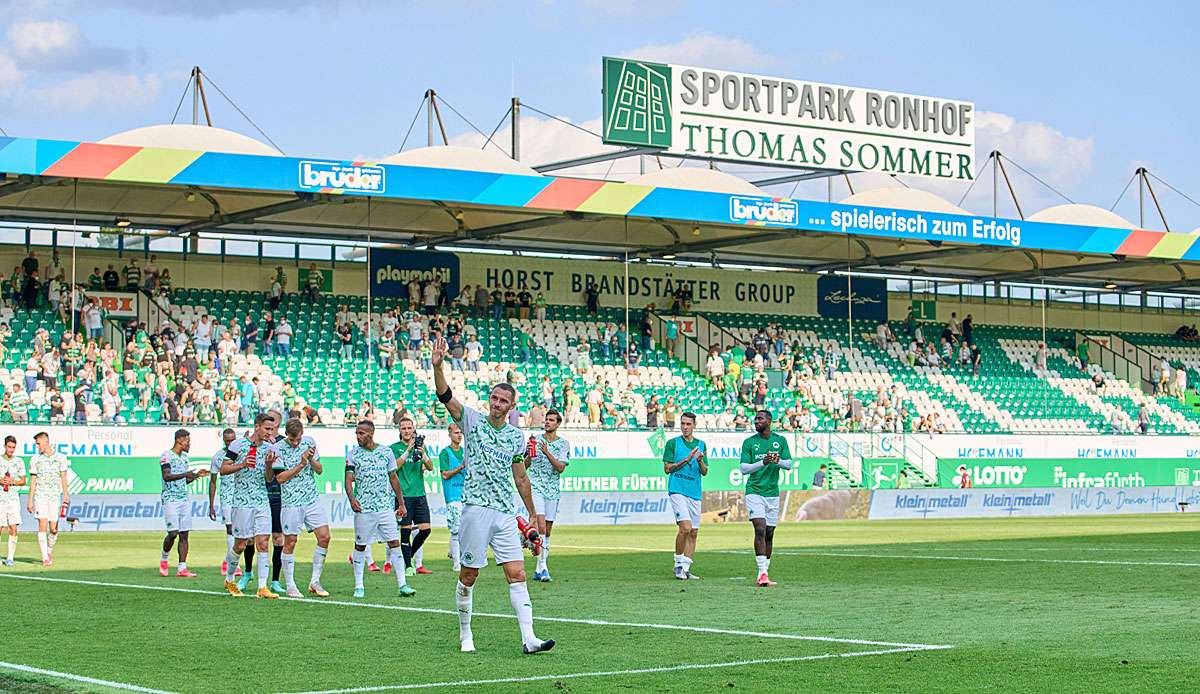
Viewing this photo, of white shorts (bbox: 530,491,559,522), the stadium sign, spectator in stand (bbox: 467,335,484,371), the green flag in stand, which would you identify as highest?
the stadium sign

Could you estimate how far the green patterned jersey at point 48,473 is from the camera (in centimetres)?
2400

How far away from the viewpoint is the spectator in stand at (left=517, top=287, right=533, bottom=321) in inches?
1917

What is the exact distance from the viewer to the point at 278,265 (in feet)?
153

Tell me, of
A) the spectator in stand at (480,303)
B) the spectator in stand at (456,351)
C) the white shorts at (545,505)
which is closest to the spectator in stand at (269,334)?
the spectator in stand at (456,351)

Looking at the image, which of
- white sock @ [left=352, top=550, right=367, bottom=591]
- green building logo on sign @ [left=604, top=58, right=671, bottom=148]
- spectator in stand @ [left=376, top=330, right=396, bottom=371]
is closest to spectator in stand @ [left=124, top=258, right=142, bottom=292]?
spectator in stand @ [left=376, top=330, right=396, bottom=371]

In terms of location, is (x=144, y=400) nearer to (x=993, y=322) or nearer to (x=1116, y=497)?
(x=1116, y=497)

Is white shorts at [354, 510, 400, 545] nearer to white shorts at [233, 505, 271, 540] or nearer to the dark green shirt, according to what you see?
white shorts at [233, 505, 271, 540]

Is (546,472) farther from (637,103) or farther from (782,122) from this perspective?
(782,122)

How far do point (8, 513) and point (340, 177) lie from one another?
1764cm

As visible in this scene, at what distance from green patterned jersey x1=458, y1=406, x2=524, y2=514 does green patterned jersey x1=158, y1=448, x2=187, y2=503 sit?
10.6m

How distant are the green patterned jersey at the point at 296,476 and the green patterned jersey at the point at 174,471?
4.45 m

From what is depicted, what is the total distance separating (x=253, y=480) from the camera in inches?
709

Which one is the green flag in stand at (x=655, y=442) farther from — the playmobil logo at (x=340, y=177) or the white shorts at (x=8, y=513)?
the white shorts at (x=8, y=513)

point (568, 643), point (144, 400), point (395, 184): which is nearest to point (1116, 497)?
point (395, 184)
